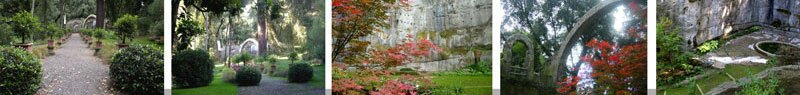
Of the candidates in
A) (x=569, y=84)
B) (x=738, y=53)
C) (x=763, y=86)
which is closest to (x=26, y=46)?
(x=569, y=84)

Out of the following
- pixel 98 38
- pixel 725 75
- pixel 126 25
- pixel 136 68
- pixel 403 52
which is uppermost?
pixel 126 25

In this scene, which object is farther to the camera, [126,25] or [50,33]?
[126,25]

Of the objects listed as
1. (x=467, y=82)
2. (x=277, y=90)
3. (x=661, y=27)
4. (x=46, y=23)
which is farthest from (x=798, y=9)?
(x=46, y=23)

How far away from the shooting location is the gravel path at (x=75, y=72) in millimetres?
6434

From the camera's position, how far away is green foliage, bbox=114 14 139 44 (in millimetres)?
6488

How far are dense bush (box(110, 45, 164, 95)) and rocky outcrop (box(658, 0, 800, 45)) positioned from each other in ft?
13.4

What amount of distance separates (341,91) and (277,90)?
21.0 inches

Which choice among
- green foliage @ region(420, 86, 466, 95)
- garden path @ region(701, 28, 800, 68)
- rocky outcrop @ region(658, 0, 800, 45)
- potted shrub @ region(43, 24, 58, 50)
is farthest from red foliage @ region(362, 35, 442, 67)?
potted shrub @ region(43, 24, 58, 50)

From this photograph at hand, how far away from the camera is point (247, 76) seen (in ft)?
22.1

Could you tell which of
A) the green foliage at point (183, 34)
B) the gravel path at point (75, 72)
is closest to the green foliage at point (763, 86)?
the green foliage at point (183, 34)

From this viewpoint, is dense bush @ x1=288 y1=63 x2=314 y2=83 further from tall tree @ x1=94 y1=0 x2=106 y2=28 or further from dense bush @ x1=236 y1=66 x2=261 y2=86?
tall tree @ x1=94 y1=0 x2=106 y2=28

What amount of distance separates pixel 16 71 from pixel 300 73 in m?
2.17

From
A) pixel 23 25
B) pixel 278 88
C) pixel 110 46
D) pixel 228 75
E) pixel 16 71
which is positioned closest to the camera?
pixel 16 71

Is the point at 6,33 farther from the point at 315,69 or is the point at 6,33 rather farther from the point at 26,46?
the point at 315,69
